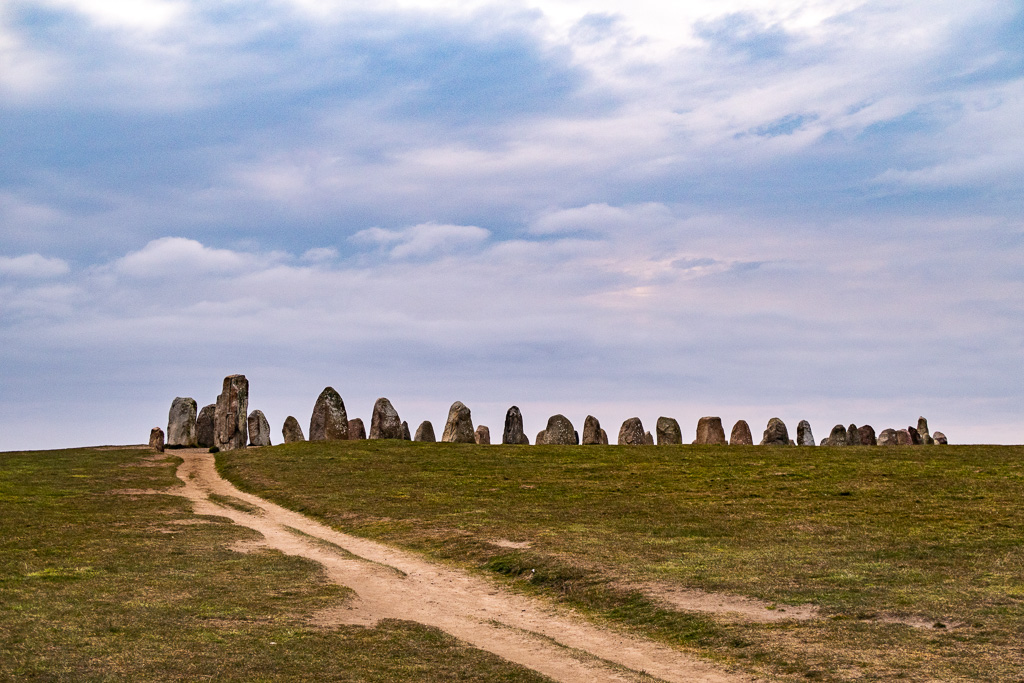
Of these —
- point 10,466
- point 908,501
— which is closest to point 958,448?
point 908,501

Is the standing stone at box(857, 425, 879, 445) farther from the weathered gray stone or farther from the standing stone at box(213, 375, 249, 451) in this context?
the standing stone at box(213, 375, 249, 451)

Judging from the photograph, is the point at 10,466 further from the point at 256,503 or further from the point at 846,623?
→ the point at 846,623

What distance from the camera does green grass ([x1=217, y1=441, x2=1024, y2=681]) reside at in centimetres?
1177

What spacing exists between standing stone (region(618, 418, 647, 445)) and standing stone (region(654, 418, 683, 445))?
88cm

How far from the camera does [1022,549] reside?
56.1 feet

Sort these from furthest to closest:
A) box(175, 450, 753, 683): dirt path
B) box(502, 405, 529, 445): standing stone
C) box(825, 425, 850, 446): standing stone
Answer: box(825, 425, 850, 446): standing stone < box(502, 405, 529, 445): standing stone < box(175, 450, 753, 683): dirt path

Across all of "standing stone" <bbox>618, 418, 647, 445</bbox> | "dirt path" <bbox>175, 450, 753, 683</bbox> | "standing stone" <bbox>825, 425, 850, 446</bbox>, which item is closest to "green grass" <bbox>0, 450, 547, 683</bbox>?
"dirt path" <bbox>175, 450, 753, 683</bbox>

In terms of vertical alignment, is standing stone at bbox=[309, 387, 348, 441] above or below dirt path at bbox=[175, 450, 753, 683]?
above

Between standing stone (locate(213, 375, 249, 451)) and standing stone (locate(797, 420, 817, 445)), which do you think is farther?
standing stone (locate(797, 420, 817, 445))

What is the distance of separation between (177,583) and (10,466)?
77.7ft

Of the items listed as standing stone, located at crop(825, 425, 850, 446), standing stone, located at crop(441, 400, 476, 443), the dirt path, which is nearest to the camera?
the dirt path

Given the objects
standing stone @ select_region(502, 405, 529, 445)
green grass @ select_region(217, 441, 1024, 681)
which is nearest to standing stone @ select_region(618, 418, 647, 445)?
standing stone @ select_region(502, 405, 529, 445)

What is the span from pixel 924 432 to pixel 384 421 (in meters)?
30.8

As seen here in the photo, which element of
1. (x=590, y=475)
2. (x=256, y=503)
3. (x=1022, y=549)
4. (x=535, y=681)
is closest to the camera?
(x=535, y=681)
